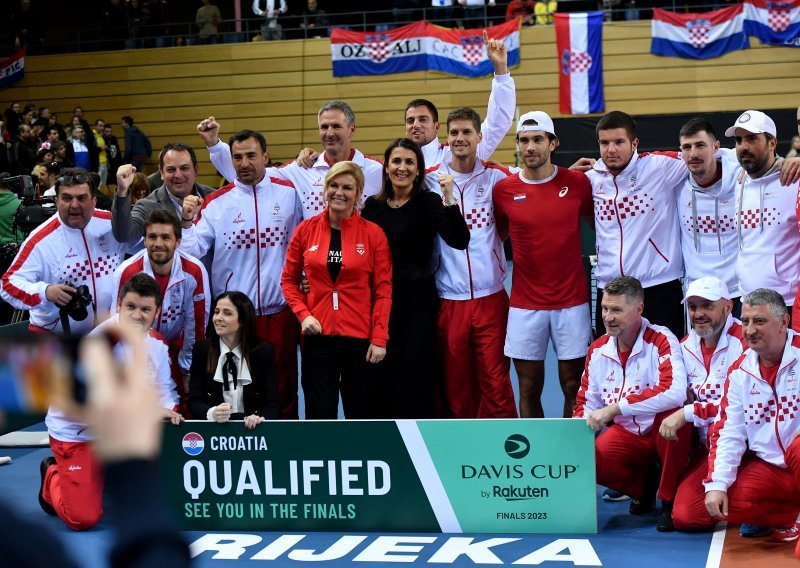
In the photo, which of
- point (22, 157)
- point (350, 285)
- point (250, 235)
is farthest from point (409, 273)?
point (22, 157)

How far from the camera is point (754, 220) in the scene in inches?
222

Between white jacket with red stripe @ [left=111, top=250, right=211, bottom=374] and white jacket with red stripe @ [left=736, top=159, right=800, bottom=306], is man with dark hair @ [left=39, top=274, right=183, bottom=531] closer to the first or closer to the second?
white jacket with red stripe @ [left=111, top=250, right=211, bottom=374]

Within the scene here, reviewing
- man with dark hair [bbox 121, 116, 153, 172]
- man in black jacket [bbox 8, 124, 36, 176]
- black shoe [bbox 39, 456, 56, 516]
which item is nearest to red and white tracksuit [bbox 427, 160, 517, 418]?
black shoe [bbox 39, 456, 56, 516]

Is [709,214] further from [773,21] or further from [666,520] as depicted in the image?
[773,21]

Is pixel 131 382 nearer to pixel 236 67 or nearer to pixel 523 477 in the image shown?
pixel 523 477

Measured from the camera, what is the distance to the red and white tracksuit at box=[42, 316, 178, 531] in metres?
5.49

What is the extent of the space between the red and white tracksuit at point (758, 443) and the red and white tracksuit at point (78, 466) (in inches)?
115

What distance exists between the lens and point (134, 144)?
19734mm

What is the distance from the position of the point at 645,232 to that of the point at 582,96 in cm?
1360

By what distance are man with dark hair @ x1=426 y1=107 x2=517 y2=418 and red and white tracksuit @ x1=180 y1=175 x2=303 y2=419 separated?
941 millimetres

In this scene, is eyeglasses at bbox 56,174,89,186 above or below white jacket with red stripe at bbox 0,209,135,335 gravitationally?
above

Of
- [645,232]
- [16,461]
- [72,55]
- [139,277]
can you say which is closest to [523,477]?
[645,232]

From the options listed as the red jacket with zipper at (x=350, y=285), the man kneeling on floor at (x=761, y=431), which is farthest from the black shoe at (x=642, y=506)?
the red jacket with zipper at (x=350, y=285)

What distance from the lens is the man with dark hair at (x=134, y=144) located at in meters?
19.7
